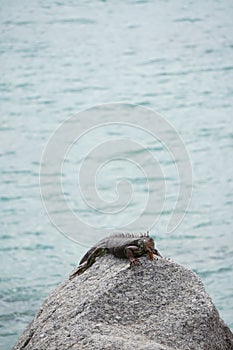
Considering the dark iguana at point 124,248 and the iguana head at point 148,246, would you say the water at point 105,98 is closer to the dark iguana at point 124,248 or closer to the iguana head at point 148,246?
the dark iguana at point 124,248

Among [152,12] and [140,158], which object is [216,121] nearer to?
[140,158]

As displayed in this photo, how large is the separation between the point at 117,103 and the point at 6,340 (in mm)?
5252

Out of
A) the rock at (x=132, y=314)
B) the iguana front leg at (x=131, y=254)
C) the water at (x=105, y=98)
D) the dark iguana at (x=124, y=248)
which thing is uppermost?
the water at (x=105, y=98)

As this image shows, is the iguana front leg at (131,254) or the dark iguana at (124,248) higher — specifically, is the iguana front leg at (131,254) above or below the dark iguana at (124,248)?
below

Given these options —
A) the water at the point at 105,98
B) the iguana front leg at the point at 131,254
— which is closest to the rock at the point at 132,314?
the iguana front leg at the point at 131,254

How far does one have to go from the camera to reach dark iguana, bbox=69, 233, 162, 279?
298cm

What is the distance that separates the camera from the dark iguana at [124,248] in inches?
117

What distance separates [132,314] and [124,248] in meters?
0.32

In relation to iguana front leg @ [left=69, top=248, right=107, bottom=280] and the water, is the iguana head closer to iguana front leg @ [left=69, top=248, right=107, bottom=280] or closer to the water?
iguana front leg @ [left=69, top=248, right=107, bottom=280]

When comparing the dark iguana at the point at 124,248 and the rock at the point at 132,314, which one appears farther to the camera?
the dark iguana at the point at 124,248

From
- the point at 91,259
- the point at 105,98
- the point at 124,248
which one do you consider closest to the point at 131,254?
the point at 124,248

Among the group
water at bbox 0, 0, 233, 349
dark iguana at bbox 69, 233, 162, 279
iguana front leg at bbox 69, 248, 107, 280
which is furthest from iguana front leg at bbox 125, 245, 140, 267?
water at bbox 0, 0, 233, 349

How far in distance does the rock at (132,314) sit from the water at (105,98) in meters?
2.72

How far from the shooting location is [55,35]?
12773 mm
